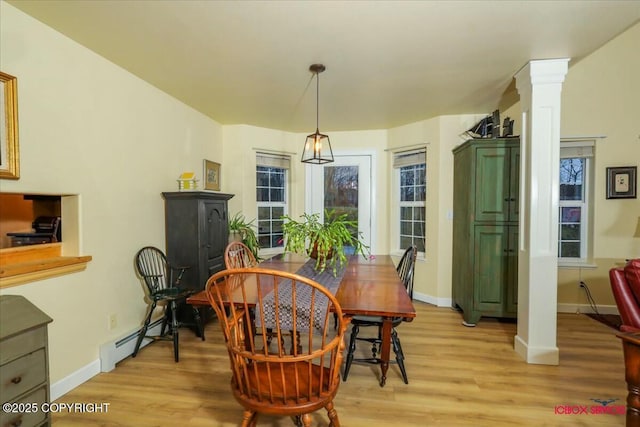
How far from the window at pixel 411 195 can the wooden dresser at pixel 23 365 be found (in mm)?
3866

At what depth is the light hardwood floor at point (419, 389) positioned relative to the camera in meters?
1.82

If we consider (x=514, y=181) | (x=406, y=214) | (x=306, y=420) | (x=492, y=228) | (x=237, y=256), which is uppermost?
(x=514, y=181)

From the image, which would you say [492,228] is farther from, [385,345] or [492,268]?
[385,345]

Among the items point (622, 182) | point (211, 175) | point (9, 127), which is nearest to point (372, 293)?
point (9, 127)

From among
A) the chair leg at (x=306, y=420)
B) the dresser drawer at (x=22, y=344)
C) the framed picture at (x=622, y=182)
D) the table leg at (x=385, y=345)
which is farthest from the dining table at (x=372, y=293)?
the framed picture at (x=622, y=182)

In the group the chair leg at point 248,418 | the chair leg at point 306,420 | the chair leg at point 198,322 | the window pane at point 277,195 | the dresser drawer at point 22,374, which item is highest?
the window pane at point 277,195

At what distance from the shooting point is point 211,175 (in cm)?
393

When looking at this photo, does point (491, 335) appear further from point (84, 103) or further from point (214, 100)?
point (84, 103)

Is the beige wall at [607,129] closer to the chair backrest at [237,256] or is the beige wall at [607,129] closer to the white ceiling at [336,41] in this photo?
the white ceiling at [336,41]

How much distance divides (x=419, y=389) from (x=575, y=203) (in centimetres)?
322

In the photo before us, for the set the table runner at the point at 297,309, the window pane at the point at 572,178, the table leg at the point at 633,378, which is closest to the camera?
the table leg at the point at 633,378

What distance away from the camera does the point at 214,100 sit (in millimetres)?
3287

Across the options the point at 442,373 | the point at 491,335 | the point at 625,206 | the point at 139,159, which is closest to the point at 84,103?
the point at 139,159

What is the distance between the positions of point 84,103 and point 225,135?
2120mm
